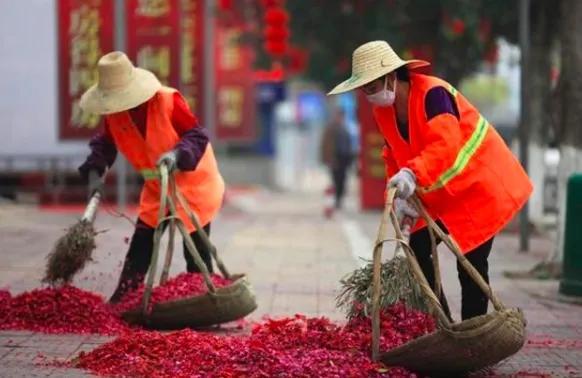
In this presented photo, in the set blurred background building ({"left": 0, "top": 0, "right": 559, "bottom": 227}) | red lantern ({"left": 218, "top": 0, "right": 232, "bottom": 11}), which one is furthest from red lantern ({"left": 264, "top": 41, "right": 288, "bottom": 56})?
red lantern ({"left": 218, "top": 0, "right": 232, "bottom": 11})

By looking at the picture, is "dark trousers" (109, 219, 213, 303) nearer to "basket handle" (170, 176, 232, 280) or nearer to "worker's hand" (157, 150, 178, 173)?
"basket handle" (170, 176, 232, 280)

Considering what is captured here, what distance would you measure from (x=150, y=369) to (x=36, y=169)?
12301 millimetres

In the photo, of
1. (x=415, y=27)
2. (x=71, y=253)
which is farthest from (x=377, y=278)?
(x=415, y=27)

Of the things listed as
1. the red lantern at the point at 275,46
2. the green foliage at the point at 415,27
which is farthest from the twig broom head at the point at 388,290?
the red lantern at the point at 275,46

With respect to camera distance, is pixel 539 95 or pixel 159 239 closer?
pixel 159 239

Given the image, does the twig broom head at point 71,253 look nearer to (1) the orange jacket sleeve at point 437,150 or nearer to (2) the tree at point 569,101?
(1) the orange jacket sleeve at point 437,150

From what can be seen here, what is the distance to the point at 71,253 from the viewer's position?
707 cm

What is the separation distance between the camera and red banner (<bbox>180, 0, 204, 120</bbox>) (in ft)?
58.2

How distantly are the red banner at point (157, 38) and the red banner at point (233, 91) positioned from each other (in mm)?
8930

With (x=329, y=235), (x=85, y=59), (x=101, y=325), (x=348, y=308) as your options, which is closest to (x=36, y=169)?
(x=85, y=59)

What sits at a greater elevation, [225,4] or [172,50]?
[225,4]

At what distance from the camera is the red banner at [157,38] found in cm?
1683

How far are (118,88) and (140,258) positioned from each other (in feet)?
3.59

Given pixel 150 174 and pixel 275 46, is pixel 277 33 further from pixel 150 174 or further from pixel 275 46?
pixel 150 174
